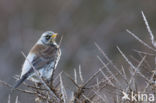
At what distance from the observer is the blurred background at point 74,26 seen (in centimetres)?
1808

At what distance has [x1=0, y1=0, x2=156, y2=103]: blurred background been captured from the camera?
712 inches

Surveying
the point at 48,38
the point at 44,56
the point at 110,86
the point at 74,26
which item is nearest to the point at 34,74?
the point at 44,56

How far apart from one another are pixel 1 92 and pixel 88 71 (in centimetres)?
268

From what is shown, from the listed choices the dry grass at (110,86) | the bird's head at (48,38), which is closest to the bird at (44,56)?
the bird's head at (48,38)

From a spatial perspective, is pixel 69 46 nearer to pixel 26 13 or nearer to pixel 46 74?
pixel 26 13

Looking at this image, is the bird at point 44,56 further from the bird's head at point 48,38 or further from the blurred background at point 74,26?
the blurred background at point 74,26

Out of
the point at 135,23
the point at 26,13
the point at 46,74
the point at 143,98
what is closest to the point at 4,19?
the point at 26,13

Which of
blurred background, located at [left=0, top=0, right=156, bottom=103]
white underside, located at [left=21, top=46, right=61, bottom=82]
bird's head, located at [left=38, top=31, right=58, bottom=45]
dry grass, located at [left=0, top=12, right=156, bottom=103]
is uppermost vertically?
blurred background, located at [left=0, top=0, right=156, bottom=103]

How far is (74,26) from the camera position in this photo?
2091 centimetres

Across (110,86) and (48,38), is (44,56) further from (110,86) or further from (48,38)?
(110,86)

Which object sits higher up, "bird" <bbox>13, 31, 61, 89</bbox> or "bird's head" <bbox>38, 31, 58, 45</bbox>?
"bird's head" <bbox>38, 31, 58, 45</bbox>

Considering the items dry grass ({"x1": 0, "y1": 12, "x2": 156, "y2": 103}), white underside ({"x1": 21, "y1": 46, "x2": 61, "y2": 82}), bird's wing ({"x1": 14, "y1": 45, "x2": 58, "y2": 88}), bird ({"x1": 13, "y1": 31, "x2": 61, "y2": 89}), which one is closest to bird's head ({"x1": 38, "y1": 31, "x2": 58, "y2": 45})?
bird ({"x1": 13, "y1": 31, "x2": 61, "y2": 89})

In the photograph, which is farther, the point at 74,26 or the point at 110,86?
the point at 74,26

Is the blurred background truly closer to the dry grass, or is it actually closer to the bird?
the bird
